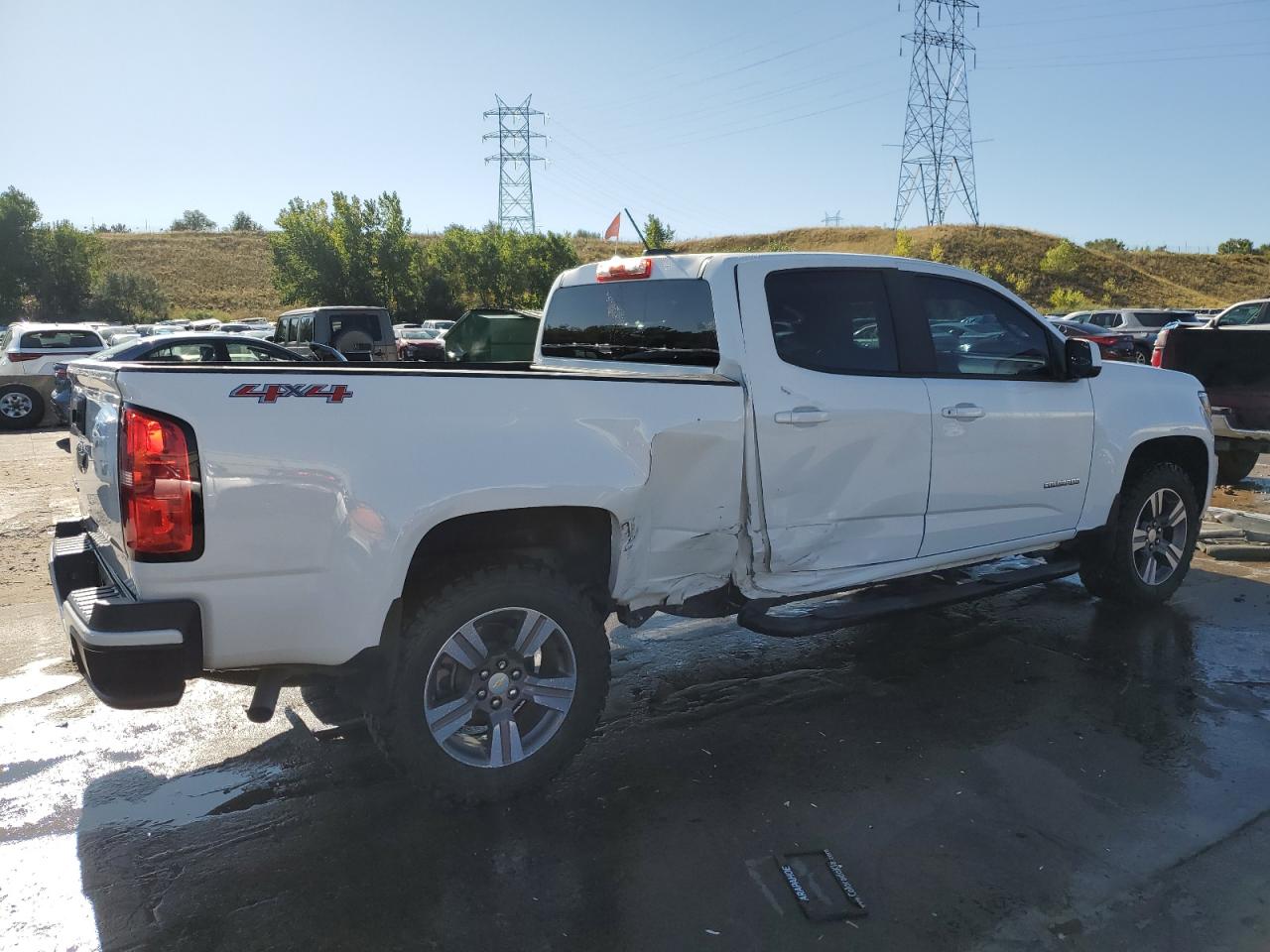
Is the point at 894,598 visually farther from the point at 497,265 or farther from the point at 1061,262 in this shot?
the point at 1061,262

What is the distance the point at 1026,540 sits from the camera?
5.00 metres

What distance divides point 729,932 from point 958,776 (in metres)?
1.41

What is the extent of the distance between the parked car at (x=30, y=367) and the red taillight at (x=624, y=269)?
1392cm

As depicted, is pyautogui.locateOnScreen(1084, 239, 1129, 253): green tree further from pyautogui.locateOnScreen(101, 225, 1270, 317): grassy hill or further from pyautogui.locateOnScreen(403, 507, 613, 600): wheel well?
pyautogui.locateOnScreen(403, 507, 613, 600): wheel well

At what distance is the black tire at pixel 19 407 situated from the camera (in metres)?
15.6

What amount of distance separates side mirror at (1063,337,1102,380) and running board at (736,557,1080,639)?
104cm

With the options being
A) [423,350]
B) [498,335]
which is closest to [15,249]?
[423,350]

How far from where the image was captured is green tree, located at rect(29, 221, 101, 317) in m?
54.4

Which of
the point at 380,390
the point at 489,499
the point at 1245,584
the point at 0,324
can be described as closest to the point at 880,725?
the point at 489,499

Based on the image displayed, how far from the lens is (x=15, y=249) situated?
5350 cm

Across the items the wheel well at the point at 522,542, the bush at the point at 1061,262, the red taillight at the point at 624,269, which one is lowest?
the wheel well at the point at 522,542

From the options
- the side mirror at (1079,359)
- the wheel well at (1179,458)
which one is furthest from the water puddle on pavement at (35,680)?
the wheel well at (1179,458)

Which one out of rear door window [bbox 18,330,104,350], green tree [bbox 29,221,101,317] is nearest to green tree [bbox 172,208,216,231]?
green tree [bbox 29,221,101,317]

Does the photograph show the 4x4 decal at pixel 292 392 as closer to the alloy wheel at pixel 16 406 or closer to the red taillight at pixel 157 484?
the red taillight at pixel 157 484
